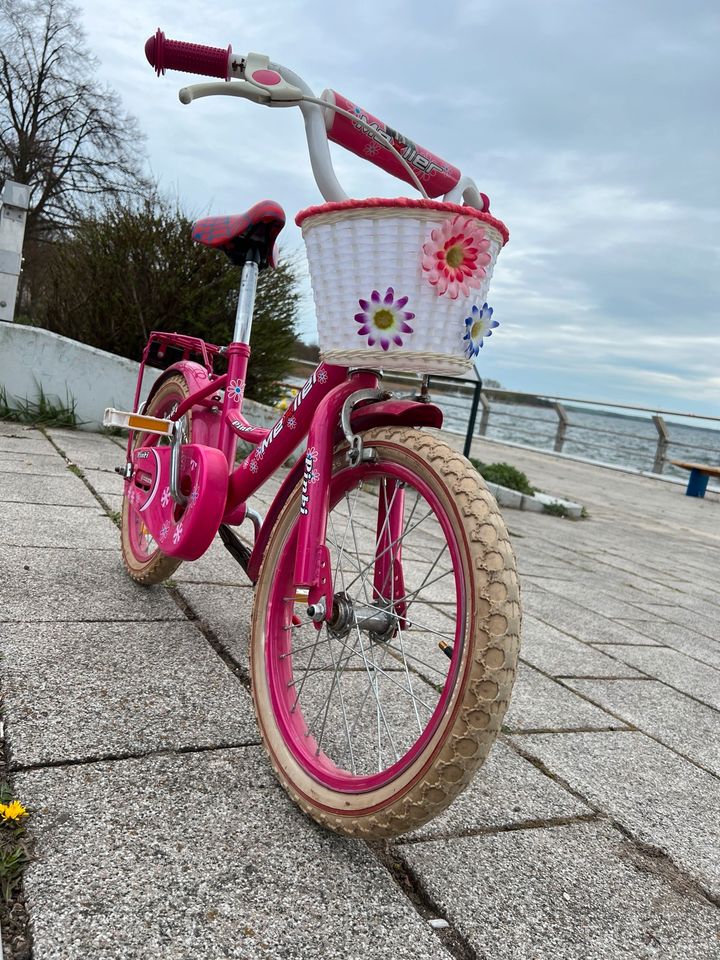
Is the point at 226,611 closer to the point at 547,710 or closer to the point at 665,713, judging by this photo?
the point at 547,710

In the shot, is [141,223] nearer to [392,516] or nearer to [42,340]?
[42,340]

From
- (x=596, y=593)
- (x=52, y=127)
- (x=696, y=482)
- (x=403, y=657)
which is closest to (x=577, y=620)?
(x=596, y=593)

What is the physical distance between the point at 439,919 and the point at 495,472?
638cm

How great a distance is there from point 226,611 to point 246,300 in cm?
108

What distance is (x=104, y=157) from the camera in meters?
22.6

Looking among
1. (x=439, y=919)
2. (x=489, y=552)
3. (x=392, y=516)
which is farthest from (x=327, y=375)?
(x=439, y=919)

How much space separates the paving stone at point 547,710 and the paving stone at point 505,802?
0.96 feet

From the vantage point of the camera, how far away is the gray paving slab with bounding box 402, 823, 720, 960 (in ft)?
4.24

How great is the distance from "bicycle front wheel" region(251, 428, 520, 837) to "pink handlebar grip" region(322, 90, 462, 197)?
0.58m

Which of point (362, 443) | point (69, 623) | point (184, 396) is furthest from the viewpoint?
point (184, 396)

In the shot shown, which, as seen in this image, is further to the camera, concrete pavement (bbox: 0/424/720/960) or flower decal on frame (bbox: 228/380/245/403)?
flower decal on frame (bbox: 228/380/245/403)

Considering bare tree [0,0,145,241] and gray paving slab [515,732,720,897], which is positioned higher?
bare tree [0,0,145,241]

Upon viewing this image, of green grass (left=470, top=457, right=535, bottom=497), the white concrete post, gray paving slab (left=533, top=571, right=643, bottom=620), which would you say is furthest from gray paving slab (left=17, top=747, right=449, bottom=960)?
green grass (left=470, top=457, right=535, bottom=497)

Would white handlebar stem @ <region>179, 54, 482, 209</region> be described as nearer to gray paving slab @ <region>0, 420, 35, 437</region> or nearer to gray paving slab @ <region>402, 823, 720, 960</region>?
gray paving slab @ <region>402, 823, 720, 960</region>
